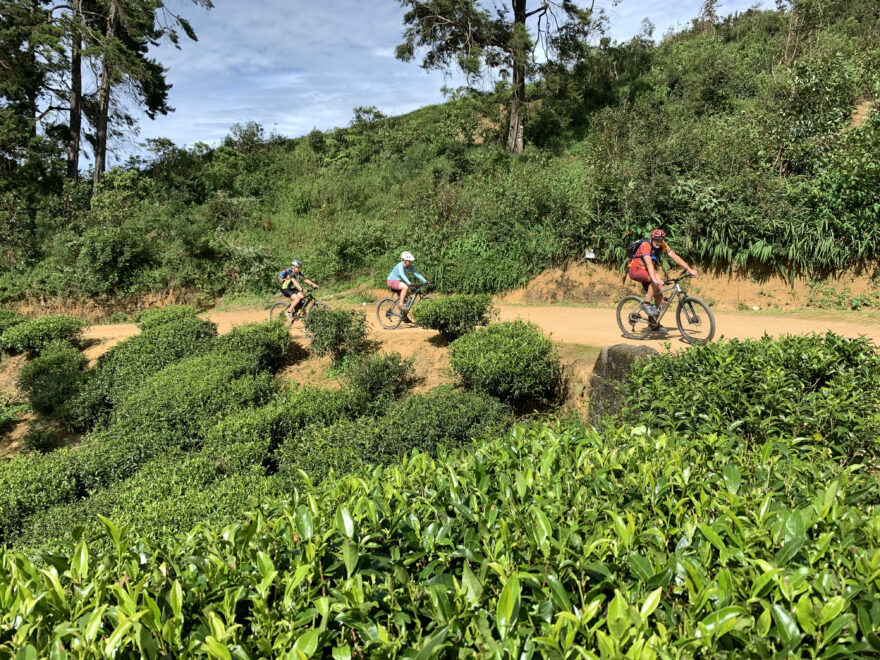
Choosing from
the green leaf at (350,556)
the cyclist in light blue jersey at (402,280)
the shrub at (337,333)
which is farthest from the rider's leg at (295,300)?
the green leaf at (350,556)

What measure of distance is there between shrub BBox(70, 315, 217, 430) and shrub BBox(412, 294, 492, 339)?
4.36m

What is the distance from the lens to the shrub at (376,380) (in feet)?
21.6

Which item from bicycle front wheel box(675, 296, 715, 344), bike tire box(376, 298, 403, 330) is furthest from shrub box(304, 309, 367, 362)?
bicycle front wheel box(675, 296, 715, 344)

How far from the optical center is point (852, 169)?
8.95 meters

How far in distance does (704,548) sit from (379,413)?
513 centimetres

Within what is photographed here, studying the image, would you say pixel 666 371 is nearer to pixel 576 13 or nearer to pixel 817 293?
pixel 817 293

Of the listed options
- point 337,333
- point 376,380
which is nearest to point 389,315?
point 337,333

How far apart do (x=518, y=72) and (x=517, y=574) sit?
771 inches

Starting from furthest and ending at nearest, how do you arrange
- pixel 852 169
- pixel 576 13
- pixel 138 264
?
pixel 576 13
pixel 138 264
pixel 852 169

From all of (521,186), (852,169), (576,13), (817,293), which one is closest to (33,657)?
(817,293)

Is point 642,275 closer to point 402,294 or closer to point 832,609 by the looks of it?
point 402,294

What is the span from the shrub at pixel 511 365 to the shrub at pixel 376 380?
99 centimetres

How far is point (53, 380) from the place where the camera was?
28.8ft

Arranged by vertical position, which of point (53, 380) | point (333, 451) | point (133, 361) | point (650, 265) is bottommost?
point (53, 380)
